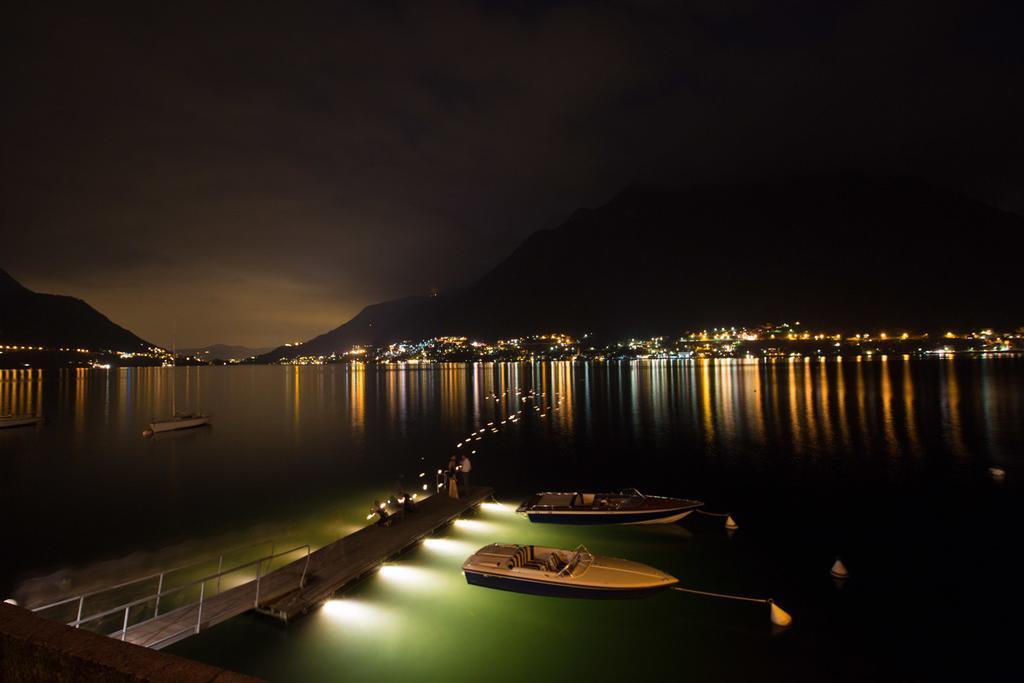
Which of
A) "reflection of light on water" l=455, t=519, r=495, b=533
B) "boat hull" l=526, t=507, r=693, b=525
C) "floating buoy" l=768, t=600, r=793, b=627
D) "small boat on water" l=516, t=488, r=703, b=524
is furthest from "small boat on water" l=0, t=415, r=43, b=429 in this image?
"floating buoy" l=768, t=600, r=793, b=627

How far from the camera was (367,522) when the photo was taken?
2192 cm

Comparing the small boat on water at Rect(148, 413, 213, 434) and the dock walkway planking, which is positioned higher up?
the small boat on water at Rect(148, 413, 213, 434)

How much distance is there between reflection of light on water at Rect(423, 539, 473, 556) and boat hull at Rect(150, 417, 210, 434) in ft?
139

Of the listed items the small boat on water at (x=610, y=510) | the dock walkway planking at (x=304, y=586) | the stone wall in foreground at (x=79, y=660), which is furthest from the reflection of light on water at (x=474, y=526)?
the stone wall in foreground at (x=79, y=660)

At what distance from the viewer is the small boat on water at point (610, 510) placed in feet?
61.3

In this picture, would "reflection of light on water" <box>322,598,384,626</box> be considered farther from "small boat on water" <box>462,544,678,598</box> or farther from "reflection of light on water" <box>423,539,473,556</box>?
"reflection of light on water" <box>423,539,473,556</box>

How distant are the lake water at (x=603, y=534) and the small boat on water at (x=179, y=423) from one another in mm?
1703

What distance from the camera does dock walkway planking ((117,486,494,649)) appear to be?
38.1 feet

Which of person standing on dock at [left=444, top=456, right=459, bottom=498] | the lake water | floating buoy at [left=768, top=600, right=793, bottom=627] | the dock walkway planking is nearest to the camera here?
the dock walkway planking

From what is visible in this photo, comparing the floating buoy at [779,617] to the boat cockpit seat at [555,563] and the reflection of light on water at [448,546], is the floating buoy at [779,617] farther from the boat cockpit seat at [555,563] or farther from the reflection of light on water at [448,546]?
the reflection of light on water at [448,546]

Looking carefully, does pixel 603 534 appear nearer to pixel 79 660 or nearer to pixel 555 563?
pixel 555 563

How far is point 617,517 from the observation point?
1869 cm

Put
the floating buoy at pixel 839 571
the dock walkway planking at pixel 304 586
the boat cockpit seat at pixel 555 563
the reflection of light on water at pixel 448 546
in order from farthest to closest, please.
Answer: the reflection of light on water at pixel 448 546 → the floating buoy at pixel 839 571 → the boat cockpit seat at pixel 555 563 → the dock walkway planking at pixel 304 586

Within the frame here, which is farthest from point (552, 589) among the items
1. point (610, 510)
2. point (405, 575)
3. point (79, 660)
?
point (79, 660)
